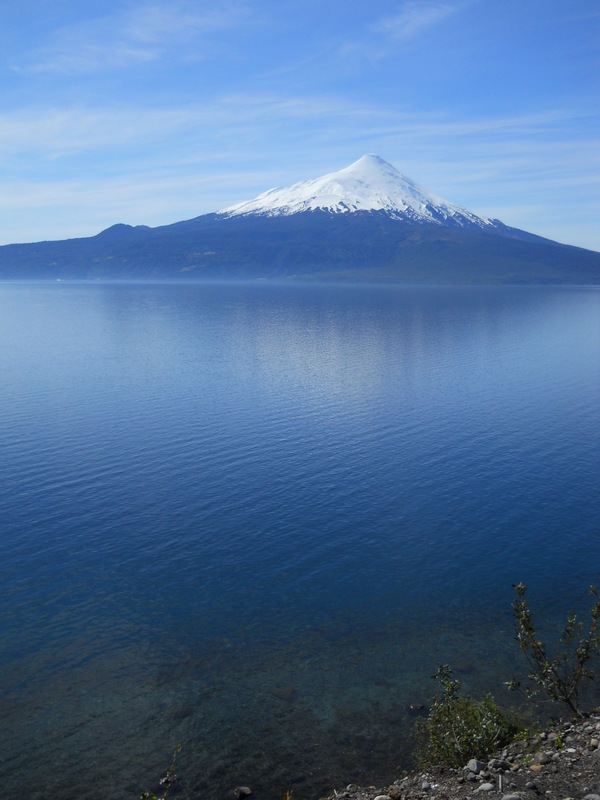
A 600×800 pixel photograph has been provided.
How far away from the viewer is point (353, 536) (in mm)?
40844

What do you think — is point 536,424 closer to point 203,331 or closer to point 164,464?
point 164,464

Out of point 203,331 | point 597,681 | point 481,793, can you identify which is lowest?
point 597,681

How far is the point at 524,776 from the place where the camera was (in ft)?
62.7

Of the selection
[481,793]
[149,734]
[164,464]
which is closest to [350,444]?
[164,464]

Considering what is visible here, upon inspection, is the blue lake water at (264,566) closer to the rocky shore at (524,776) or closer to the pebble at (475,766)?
the rocky shore at (524,776)

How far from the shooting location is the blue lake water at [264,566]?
24562 mm

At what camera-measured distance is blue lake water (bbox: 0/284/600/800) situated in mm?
24562

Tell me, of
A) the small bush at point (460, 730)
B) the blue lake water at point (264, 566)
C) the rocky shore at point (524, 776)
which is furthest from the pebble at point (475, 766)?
the blue lake water at point (264, 566)

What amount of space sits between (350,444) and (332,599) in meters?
25.6

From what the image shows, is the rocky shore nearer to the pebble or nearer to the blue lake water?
the pebble

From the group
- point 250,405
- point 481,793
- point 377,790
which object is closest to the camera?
point 481,793

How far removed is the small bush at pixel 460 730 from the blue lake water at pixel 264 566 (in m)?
1.36

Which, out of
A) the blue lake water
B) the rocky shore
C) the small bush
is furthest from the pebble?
the blue lake water

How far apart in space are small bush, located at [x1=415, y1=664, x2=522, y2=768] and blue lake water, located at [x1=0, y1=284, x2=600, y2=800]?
1.36m
